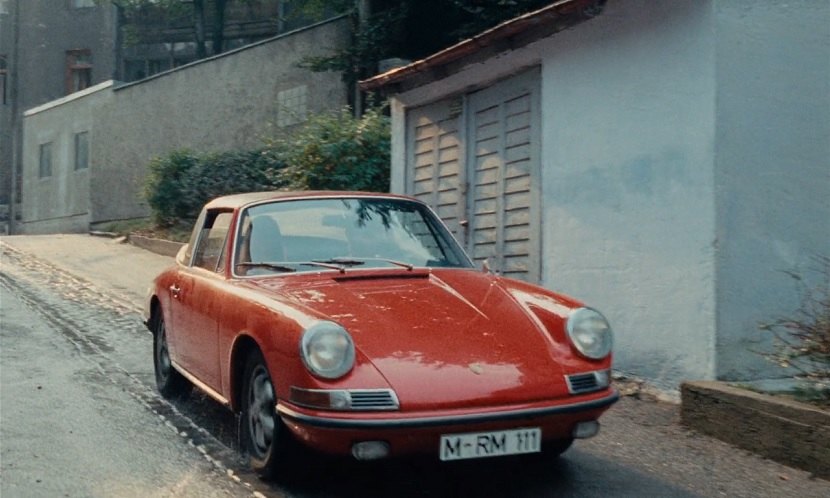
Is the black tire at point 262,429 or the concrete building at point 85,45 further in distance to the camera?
the concrete building at point 85,45

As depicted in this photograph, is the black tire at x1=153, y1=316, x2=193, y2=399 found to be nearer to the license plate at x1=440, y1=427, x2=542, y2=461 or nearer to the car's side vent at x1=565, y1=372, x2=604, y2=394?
the license plate at x1=440, y1=427, x2=542, y2=461

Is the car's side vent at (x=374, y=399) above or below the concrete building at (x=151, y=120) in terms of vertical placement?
below

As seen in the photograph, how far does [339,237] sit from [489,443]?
1807 millimetres

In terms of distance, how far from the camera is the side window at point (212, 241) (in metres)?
5.98

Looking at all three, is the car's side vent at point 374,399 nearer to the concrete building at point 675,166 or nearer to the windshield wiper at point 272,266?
the windshield wiper at point 272,266

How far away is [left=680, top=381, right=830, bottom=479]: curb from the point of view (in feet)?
17.0

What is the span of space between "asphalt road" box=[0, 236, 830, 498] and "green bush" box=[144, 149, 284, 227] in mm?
10732

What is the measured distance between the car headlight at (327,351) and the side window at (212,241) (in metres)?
1.67

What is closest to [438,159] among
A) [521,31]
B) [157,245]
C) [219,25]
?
[521,31]

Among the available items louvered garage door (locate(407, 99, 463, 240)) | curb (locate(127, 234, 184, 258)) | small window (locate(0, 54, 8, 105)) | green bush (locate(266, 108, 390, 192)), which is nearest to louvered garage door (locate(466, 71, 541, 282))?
louvered garage door (locate(407, 99, 463, 240))

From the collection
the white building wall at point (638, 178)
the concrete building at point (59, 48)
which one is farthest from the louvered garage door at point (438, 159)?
the concrete building at point (59, 48)

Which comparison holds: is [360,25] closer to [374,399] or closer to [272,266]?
[272,266]

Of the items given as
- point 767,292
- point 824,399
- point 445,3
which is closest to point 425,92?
point 767,292

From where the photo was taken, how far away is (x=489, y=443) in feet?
14.0
